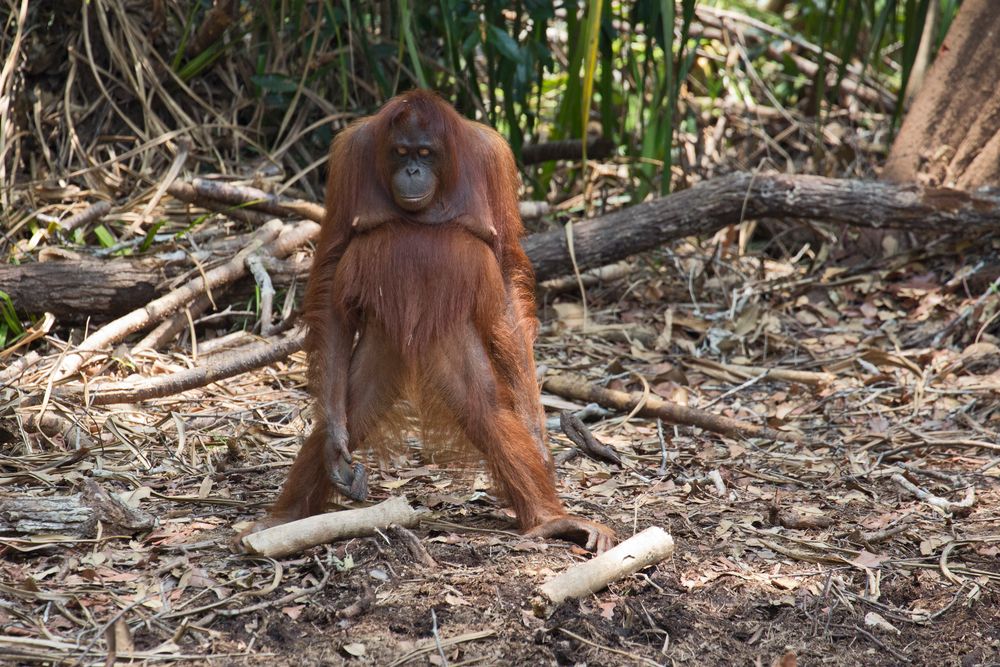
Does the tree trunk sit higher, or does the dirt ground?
the tree trunk

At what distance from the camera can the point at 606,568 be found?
376cm

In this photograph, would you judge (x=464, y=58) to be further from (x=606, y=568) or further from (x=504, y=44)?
(x=606, y=568)

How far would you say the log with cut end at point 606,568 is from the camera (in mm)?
3609

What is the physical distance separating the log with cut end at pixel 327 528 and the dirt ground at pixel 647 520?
51 mm

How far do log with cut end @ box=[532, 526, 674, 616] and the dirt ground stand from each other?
49 mm

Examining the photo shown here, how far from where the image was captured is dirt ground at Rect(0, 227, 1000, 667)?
11.4 ft

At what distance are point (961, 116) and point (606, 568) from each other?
503cm

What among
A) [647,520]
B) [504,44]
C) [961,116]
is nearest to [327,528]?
[647,520]

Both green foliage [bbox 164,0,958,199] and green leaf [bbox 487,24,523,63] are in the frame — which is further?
green foliage [bbox 164,0,958,199]

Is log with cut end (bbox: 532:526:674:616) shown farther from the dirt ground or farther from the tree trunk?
the tree trunk

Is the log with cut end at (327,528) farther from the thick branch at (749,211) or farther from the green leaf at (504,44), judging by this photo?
the green leaf at (504,44)

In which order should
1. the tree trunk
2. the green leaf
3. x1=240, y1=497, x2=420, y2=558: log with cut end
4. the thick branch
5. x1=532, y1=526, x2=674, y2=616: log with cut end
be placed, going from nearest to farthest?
x1=532, y1=526, x2=674, y2=616: log with cut end
x1=240, y1=497, x2=420, y2=558: log with cut end
the green leaf
the thick branch
the tree trunk

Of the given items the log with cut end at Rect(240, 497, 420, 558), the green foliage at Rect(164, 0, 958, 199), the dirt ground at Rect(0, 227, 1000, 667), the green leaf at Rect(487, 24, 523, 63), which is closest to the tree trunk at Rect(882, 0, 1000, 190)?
the green foliage at Rect(164, 0, 958, 199)

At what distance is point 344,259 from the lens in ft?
14.0
